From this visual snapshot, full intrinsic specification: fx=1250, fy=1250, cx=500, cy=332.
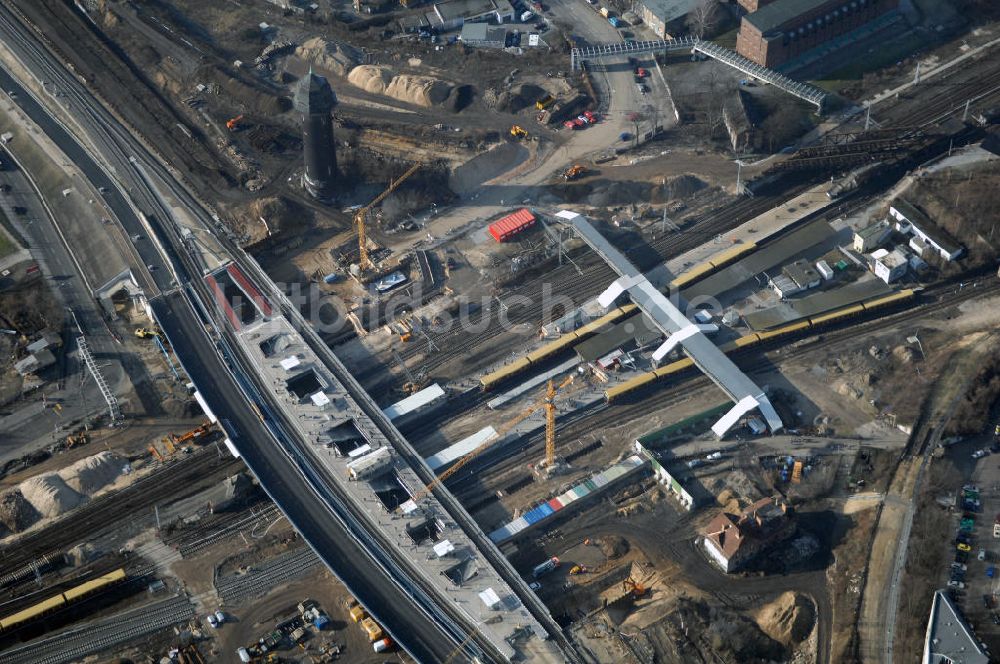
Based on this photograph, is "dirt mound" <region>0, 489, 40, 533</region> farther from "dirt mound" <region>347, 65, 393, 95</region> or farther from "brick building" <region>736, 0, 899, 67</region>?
"brick building" <region>736, 0, 899, 67</region>

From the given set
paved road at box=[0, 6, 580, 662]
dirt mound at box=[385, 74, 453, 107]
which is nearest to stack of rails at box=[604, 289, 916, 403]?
paved road at box=[0, 6, 580, 662]

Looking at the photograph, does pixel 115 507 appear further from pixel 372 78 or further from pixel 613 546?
pixel 372 78

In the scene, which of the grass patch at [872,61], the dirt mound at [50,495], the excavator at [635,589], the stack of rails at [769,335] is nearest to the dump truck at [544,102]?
the grass patch at [872,61]

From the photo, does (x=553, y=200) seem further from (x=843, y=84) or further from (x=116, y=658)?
(x=116, y=658)

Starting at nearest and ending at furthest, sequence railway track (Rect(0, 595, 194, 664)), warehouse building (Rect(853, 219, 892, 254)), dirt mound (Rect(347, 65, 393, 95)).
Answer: railway track (Rect(0, 595, 194, 664))
warehouse building (Rect(853, 219, 892, 254))
dirt mound (Rect(347, 65, 393, 95))

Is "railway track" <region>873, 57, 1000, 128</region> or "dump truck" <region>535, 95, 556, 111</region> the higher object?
"dump truck" <region>535, 95, 556, 111</region>

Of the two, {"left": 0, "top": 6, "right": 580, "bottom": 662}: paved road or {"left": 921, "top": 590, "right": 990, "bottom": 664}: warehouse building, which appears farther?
{"left": 0, "top": 6, "right": 580, "bottom": 662}: paved road
